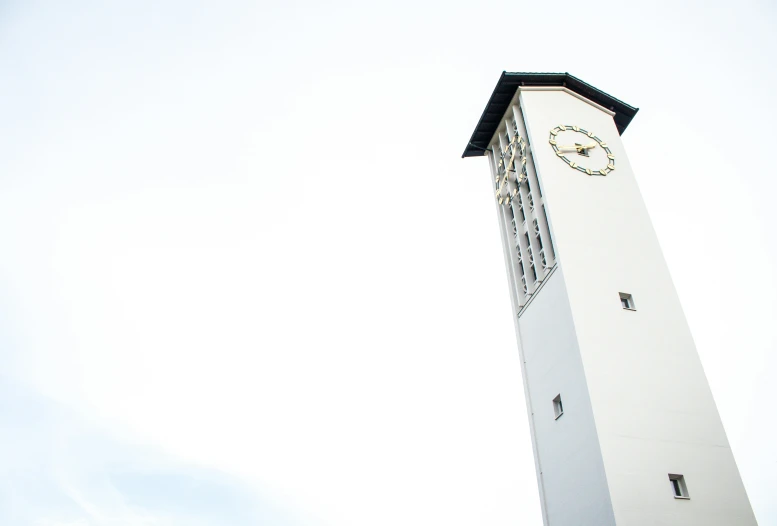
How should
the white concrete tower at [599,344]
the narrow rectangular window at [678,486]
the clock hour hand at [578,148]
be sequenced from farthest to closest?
the clock hour hand at [578,148] → the white concrete tower at [599,344] → the narrow rectangular window at [678,486]

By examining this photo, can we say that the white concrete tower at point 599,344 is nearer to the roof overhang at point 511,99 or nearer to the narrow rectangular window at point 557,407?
the narrow rectangular window at point 557,407

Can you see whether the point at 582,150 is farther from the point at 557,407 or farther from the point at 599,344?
the point at 557,407

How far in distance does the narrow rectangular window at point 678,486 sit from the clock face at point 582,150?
1343cm

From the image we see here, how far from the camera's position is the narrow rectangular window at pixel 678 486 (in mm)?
17808

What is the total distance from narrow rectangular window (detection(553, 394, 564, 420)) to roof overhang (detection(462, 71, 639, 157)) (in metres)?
16.5

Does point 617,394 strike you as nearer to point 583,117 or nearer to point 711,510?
point 711,510

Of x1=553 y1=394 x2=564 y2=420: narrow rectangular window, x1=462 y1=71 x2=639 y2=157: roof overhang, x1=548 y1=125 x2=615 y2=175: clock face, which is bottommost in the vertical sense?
x1=553 y1=394 x2=564 y2=420: narrow rectangular window

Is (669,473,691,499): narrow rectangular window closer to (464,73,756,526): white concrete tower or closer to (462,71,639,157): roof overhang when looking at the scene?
(464,73,756,526): white concrete tower

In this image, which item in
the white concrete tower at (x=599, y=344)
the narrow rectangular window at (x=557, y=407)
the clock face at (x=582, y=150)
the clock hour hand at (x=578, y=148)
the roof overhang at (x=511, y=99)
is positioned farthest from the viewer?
the roof overhang at (x=511, y=99)

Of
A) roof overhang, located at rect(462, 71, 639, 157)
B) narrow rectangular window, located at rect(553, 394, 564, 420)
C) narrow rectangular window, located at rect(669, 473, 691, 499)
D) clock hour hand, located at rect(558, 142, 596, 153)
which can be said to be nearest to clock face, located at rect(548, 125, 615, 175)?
clock hour hand, located at rect(558, 142, 596, 153)

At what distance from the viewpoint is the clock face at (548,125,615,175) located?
90.6 ft

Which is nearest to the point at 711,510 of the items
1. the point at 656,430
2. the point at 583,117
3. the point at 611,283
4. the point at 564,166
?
the point at 656,430

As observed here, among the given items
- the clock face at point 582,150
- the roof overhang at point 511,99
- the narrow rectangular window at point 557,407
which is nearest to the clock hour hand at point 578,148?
the clock face at point 582,150

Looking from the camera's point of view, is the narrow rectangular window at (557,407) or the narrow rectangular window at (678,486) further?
the narrow rectangular window at (557,407)
